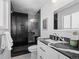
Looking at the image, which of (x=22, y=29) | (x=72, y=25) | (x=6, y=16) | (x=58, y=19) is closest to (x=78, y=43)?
(x=72, y=25)

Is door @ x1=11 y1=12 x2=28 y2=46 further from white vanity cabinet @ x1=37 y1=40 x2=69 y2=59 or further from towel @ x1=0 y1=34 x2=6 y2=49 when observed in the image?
white vanity cabinet @ x1=37 y1=40 x2=69 y2=59

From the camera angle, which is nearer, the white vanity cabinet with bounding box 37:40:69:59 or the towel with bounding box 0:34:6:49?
the white vanity cabinet with bounding box 37:40:69:59

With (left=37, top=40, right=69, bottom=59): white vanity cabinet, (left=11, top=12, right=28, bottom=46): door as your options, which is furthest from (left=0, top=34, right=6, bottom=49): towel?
(left=11, top=12, right=28, bottom=46): door

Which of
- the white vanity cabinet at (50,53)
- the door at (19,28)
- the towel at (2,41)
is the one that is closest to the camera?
the white vanity cabinet at (50,53)

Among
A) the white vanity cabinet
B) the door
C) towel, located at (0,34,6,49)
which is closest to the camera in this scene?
the white vanity cabinet

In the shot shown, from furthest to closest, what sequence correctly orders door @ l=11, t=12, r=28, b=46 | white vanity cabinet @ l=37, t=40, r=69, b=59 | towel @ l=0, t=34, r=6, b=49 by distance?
1. door @ l=11, t=12, r=28, b=46
2. towel @ l=0, t=34, r=6, b=49
3. white vanity cabinet @ l=37, t=40, r=69, b=59

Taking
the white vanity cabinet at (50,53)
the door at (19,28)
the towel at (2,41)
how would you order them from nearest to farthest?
the white vanity cabinet at (50,53), the towel at (2,41), the door at (19,28)

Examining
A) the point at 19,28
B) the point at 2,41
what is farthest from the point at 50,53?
the point at 19,28

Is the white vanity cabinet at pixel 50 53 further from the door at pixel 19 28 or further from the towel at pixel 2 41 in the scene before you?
the door at pixel 19 28

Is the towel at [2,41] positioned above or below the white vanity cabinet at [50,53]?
above

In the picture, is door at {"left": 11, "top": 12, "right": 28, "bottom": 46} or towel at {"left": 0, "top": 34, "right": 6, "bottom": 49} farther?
door at {"left": 11, "top": 12, "right": 28, "bottom": 46}

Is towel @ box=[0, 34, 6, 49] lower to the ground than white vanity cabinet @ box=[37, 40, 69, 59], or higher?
higher

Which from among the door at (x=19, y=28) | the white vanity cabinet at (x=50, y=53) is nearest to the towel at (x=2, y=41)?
the white vanity cabinet at (x=50, y=53)

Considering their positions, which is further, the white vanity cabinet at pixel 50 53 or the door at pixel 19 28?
the door at pixel 19 28
